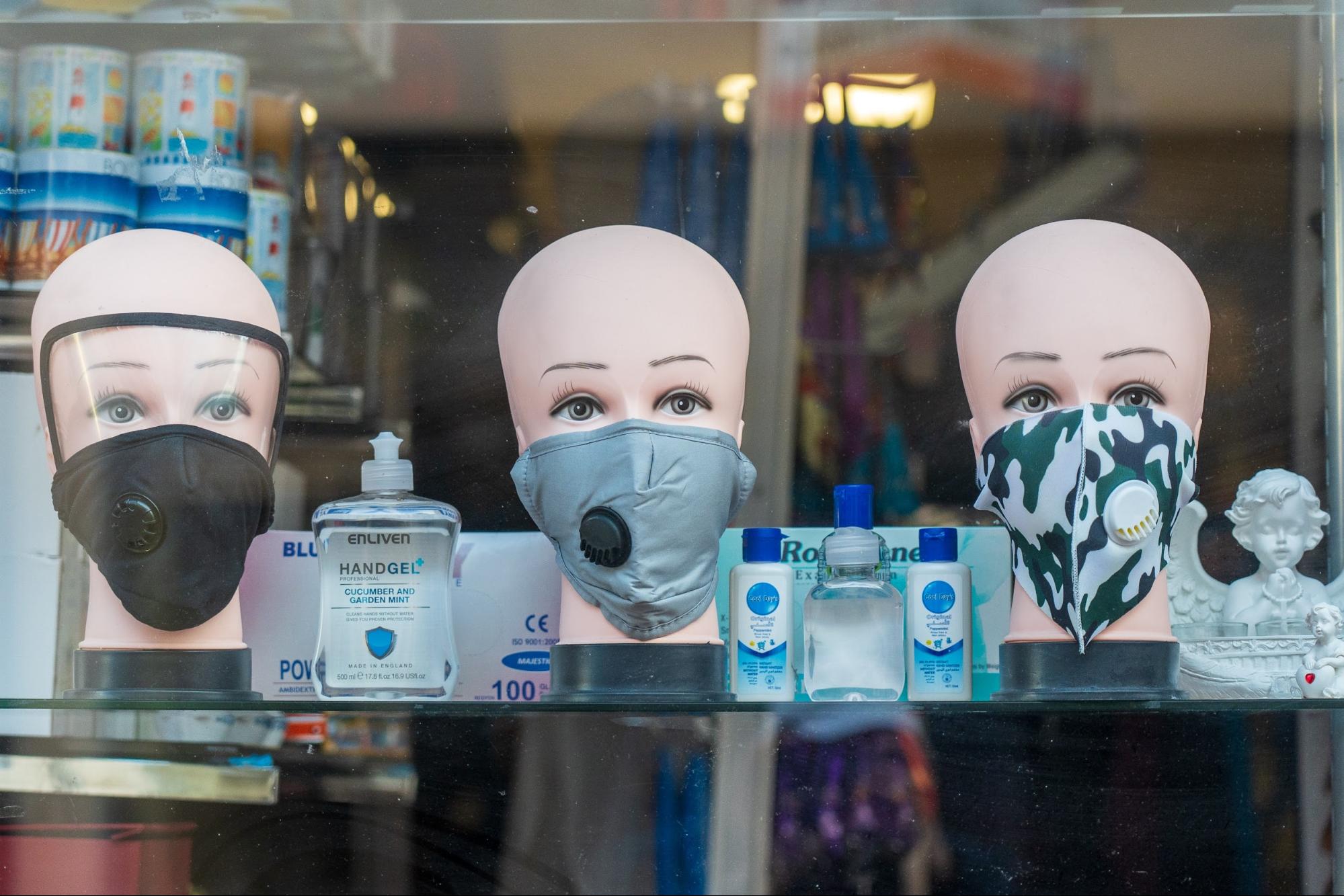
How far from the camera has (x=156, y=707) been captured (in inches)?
36.1

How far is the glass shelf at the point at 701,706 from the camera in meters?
0.90

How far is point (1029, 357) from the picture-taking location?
913 mm

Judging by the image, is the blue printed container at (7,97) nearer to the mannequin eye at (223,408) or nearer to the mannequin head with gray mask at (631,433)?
the mannequin eye at (223,408)

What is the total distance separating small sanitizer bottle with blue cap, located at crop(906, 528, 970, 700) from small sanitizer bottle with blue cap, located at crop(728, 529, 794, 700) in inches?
3.3

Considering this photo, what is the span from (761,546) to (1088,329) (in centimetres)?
26

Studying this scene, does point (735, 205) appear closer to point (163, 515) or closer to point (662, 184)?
point (662, 184)

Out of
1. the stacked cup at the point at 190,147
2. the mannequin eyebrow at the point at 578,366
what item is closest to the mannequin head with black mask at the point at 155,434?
the stacked cup at the point at 190,147

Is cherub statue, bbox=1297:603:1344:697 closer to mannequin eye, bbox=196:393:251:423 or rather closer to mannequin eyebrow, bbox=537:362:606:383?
mannequin eyebrow, bbox=537:362:606:383

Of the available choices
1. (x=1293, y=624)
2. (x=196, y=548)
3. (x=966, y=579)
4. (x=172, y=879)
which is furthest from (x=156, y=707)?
(x=1293, y=624)

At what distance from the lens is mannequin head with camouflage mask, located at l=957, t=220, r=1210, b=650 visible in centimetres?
88

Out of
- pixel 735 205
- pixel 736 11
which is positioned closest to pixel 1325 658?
pixel 735 205

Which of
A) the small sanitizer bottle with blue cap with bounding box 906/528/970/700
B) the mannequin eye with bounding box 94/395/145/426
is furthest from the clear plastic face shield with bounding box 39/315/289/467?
the small sanitizer bottle with blue cap with bounding box 906/528/970/700

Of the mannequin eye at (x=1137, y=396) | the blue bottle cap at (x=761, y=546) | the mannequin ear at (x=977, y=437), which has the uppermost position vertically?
the mannequin eye at (x=1137, y=396)

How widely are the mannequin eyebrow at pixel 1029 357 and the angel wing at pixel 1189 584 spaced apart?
0.63 feet
